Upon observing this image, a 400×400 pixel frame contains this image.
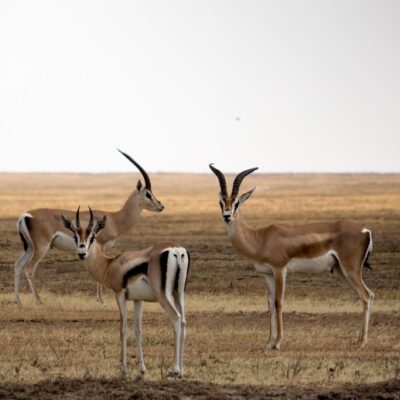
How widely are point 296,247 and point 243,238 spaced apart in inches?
28.8

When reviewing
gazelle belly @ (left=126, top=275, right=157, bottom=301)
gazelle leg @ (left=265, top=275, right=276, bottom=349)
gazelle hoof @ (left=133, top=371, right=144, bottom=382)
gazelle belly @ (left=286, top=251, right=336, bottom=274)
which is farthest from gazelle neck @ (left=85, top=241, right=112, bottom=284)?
gazelle belly @ (left=286, top=251, right=336, bottom=274)

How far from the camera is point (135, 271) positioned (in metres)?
12.5

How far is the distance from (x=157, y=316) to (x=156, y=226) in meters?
24.7

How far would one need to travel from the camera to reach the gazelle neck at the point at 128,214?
2148 centimetres

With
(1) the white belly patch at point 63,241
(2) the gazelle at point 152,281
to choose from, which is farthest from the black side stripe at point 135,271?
(1) the white belly patch at point 63,241

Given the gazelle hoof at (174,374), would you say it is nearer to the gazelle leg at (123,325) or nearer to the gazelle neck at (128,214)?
the gazelle leg at (123,325)

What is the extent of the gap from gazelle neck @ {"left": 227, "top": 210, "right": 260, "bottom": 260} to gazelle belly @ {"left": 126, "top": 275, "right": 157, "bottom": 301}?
129 inches

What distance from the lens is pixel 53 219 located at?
20344mm

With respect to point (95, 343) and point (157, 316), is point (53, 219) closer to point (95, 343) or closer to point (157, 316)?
point (157, 316)

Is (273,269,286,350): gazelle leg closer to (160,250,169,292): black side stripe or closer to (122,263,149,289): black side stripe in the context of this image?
(122,263,149,289): black side stripe

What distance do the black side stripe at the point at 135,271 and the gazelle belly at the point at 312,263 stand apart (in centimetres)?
354

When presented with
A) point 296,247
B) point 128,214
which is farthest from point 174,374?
point 128,214

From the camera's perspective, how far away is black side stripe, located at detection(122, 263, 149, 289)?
12.4 metres

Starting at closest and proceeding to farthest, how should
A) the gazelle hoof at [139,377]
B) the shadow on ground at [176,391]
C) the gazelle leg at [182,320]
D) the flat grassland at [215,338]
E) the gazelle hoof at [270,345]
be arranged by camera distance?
the shadow on ground at [176,391] < the flat grassland at [215,338] < the gazelle hoof at [139,377] < the gazelle leg at [182,320] < the gazelle hoof at [270,345]
